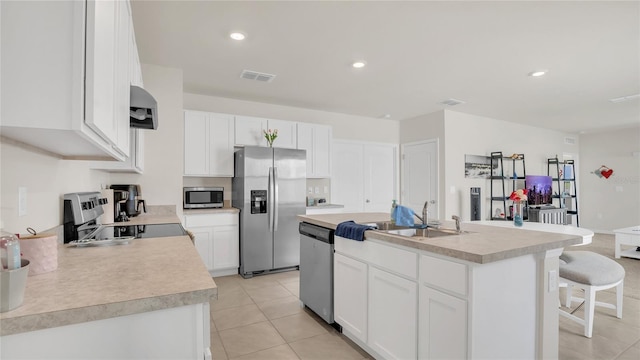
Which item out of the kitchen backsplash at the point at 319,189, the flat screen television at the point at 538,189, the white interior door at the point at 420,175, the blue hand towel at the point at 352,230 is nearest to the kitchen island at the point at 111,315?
the blue hand towel at the point at 352,230

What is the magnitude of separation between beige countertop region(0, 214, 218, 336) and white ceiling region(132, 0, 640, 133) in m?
2.01

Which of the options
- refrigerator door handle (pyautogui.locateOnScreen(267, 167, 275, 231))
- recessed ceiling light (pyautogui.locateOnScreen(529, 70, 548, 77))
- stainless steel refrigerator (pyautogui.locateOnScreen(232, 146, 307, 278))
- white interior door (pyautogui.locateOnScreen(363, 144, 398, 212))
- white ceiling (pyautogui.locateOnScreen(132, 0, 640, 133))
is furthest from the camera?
white interior door (pyautogui.locateOnScreen(363, 144, 398, 212))

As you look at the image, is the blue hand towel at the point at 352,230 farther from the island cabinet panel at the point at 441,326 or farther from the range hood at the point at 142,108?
the range hood at the point at 142,108

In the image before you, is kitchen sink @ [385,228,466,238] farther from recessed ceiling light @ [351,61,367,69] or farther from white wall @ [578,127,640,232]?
white wall @ [578,127,640,232]

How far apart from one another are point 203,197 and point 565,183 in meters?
8.78

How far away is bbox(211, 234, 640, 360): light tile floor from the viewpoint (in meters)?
2.29

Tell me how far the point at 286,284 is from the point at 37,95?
11.1 ft

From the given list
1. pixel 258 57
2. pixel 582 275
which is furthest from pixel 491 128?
pixel 258 57

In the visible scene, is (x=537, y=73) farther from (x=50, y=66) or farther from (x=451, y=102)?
(x=50, y=66)

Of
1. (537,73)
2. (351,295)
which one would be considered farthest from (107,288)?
(537,73)

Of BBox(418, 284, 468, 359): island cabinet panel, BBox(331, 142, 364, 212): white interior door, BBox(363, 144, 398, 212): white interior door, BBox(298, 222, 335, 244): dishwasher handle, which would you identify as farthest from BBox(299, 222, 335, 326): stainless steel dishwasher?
BBox(363, 144, 398, 212): white interior door

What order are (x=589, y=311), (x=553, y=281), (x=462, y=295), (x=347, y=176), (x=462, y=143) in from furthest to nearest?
(x=347, y=176), (x=462, y=143), (x=589, y=311), (x=553, y=281), (x=462, y=295)

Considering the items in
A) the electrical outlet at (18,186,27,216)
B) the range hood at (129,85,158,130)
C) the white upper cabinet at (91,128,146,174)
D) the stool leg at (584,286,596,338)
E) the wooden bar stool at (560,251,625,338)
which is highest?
the range hood at (129,85,158,130)

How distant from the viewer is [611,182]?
7789 millimetres
